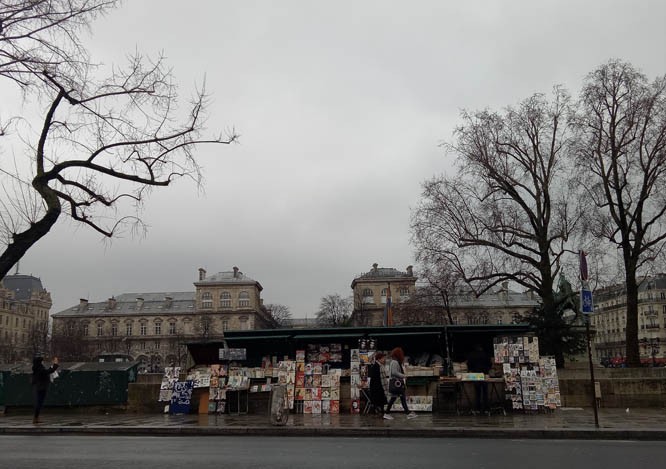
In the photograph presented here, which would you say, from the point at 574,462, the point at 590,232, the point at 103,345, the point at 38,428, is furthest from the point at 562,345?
the point at 103,345

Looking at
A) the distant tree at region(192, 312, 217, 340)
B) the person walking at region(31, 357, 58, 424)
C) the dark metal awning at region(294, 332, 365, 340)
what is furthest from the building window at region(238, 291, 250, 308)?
the person walking at region(31, 357, 58, 424)

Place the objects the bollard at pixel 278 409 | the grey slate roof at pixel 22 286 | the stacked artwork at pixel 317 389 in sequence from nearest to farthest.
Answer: the bollard at pixel 278 409 < the stacked artwork at pixel 317 389 < the grey slate roof at pixel 22 286

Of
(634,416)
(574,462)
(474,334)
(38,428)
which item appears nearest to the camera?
(574,462)

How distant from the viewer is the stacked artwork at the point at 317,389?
57.2 feet

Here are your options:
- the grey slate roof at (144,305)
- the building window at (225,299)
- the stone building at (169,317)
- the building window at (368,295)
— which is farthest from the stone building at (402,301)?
the grey slate roof at (144,305)

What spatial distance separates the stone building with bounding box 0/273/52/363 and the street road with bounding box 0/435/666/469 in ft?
347

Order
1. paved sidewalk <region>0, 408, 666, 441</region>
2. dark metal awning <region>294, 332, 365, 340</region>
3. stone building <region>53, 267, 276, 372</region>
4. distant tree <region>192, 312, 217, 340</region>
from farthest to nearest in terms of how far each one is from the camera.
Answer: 1. stone building <region>53, 267, 276, 372</region>
2. distant tree <region>192, 312, 217, 340</region>
3. dark metal awning <region>294, 332, 365, 340</region>
4. paved sidewalk <region>0, 408, 666, 441</region>

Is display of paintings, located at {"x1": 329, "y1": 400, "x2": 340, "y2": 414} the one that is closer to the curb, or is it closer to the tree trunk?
the curb

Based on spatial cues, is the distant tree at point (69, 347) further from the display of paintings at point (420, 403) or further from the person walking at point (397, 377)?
the person walking at point (397, 377)

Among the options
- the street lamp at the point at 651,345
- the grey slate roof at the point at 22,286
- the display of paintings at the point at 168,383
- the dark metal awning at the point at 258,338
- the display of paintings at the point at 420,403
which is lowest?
the street lamp at the point at 651,345

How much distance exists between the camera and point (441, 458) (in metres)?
9.07

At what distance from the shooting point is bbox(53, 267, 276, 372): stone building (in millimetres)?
121000

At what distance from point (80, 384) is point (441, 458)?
1409 cm

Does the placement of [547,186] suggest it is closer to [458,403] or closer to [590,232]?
[590,232]
